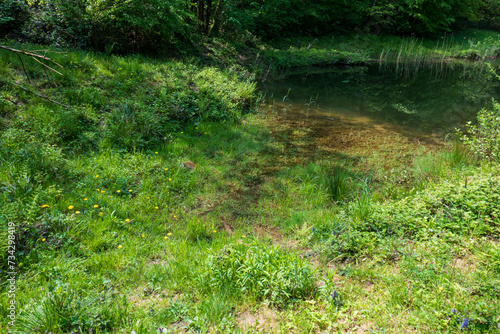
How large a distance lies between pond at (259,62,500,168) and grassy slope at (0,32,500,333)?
865 mm

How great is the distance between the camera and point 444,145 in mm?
6457

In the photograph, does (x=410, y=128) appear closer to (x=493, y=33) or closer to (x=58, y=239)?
(x=58, y=239)

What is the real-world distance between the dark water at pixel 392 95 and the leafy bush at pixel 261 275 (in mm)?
6290

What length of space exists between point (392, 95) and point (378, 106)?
199cm

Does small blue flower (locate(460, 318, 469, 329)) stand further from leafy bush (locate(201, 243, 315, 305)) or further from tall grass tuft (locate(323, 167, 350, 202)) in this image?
tall grass tuft (locate(323, 167, 350, 202))

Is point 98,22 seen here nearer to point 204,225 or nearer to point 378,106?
point 204,225

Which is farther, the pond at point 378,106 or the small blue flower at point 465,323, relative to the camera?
the pond at point 378,106

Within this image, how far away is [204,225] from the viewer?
3707 millimetres

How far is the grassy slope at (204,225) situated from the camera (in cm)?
229

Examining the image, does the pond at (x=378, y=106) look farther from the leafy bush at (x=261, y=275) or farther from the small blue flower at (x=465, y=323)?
the small blue flower at (x=465, y=323)

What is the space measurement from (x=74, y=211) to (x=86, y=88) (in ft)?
11.2

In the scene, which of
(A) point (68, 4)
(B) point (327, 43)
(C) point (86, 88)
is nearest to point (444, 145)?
(C) point (86, 88)

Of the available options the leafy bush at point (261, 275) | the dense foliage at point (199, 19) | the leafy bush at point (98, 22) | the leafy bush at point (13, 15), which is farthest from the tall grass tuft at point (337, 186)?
the leafy bush at point (13, 15)

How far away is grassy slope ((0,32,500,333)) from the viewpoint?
90.3 inches
